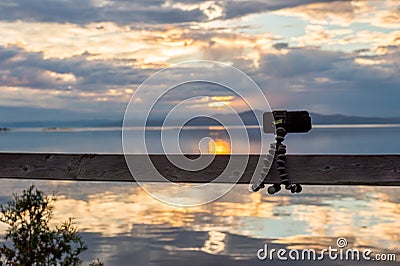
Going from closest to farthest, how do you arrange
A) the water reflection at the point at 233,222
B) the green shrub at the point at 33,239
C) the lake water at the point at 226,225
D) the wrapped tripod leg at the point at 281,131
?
the wrapped tripod leg at the point at 281,131 → the green shrub at the point at 33,239 → the lake water at the point at 226,225 → the water reflection at the point at 233,222

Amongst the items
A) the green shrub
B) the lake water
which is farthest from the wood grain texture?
the lake water

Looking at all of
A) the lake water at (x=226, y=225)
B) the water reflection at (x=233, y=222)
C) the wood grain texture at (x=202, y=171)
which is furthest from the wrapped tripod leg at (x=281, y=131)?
the water reflection at (x=233, y=222)

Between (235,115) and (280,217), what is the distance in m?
9.04

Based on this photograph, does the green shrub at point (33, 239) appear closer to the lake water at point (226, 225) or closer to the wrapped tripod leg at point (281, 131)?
the wrapped tripod leg at point (281, 131)

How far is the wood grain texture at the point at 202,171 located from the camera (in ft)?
11.5

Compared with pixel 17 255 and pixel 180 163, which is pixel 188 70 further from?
pixel 17 255

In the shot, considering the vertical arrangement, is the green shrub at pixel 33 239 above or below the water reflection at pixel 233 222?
below

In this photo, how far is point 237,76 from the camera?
352cm

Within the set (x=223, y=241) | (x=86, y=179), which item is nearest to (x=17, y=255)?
(x=86, y=179)

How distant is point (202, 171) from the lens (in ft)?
12.0

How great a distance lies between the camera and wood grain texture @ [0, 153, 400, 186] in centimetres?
350

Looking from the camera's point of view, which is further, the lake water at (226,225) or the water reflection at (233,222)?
the water reflection at (233,222)

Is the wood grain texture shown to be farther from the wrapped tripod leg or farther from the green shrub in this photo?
the green shrub

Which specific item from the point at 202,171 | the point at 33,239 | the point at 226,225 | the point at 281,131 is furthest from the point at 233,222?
the point at 281,131
